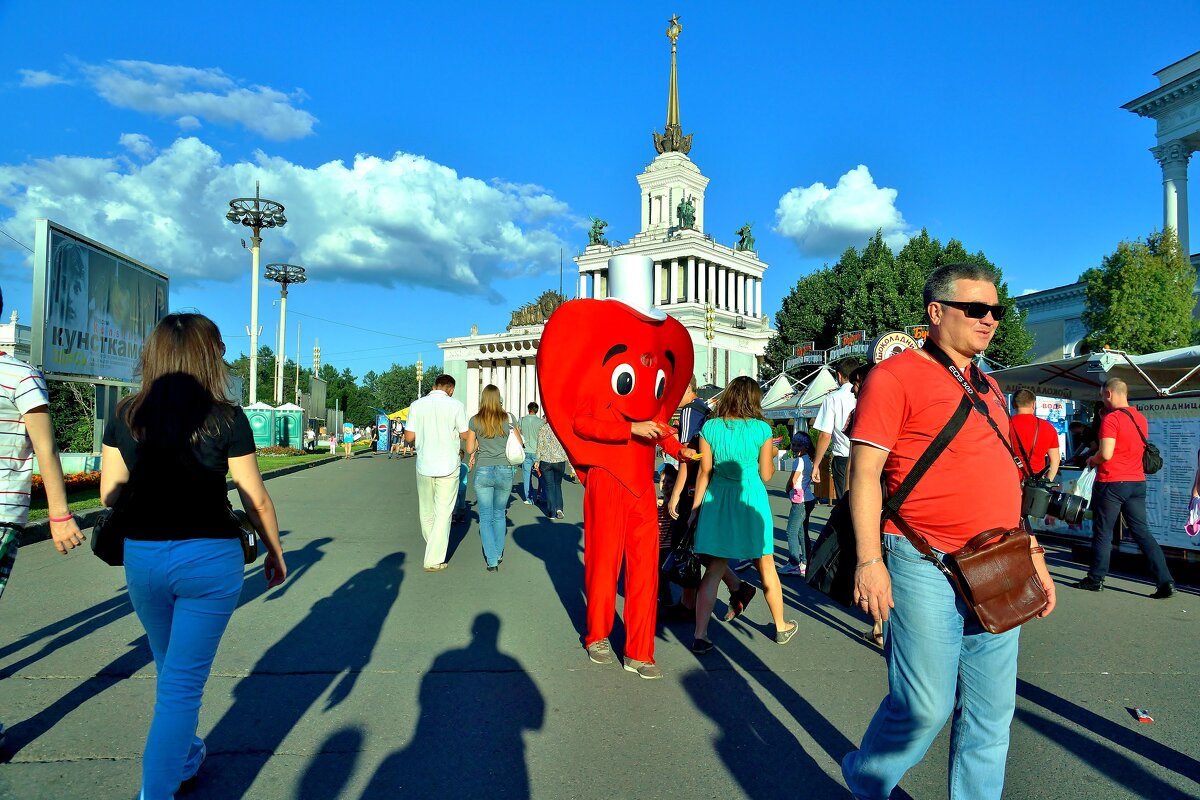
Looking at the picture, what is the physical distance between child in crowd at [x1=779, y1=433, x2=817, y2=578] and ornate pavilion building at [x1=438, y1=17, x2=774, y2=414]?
2708 inches

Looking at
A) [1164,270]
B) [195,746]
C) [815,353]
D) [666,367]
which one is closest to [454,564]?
[666,367]

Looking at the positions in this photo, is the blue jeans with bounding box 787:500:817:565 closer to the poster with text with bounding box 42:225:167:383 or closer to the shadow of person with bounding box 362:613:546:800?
the shadow of person with bounding box 362:613:546:800

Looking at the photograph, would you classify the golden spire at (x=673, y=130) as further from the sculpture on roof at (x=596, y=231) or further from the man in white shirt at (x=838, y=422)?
the man in white shirt at (x=838, y=422)

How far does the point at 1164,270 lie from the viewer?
2767 cm

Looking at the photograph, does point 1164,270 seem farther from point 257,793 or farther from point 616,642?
point 257,793

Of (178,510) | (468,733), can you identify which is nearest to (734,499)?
(468,733)

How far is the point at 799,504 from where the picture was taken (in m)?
8.09

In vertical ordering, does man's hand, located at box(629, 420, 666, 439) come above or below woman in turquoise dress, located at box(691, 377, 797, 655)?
above

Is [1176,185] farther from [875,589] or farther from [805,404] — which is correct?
[875,589]

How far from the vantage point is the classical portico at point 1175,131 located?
4041cm

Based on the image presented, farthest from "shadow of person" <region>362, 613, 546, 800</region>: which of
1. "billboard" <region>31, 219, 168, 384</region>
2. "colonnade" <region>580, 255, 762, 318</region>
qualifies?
"colonnade" <region>580, 255, 762, 318</region>

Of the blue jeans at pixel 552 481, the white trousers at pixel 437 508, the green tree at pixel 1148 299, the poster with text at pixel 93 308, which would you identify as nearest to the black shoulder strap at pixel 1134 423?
the white trousers at pixel 437 508

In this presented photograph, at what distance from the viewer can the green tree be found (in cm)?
2744

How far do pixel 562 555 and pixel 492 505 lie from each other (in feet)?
4.11
